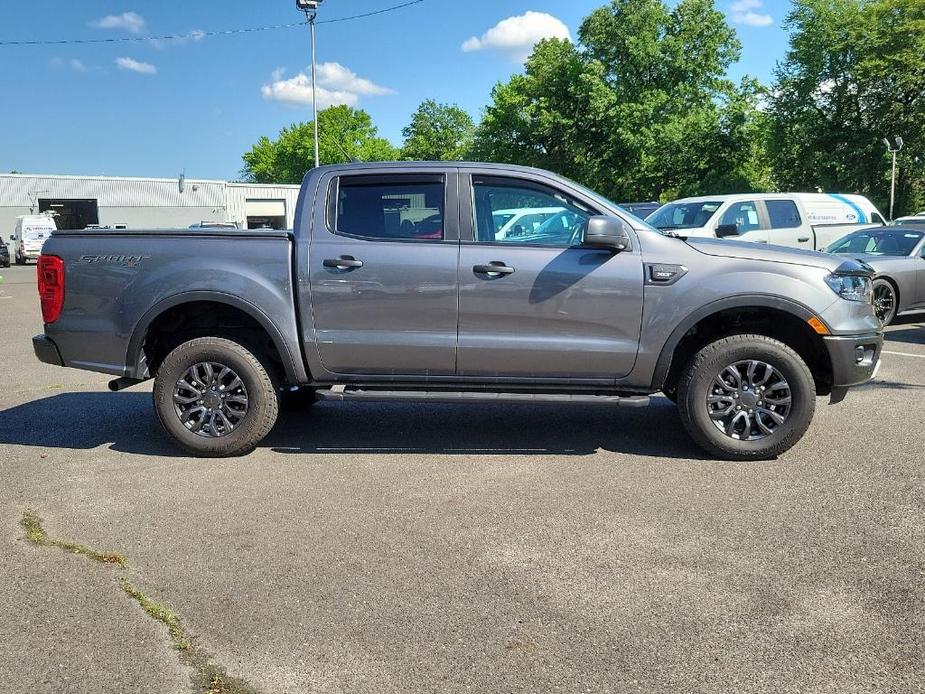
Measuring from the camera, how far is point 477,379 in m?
5.14

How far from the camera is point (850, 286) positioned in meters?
5.07

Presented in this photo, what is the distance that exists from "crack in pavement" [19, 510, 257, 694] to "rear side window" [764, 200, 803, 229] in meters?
12.9

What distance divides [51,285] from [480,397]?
3027 millimetres

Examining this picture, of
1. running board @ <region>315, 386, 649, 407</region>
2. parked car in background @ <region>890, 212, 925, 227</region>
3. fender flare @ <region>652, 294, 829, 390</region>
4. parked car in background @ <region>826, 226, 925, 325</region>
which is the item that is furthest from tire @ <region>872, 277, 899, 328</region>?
running board @ <region>315, 386, 649, 407</region>

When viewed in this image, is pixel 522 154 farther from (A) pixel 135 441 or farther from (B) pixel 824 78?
(A) pixel 135 441

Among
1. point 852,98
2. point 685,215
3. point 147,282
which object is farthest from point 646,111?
point 147,282

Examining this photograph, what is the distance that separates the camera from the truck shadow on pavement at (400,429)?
550 centimetres

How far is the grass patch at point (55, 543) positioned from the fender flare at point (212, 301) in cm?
133

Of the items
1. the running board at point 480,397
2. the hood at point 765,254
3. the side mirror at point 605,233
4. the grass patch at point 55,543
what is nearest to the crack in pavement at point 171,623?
the grass patch at point 55,543

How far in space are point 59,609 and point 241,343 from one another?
2539mm

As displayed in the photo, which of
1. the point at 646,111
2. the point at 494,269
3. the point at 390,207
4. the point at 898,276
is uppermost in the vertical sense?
the point at 646,111

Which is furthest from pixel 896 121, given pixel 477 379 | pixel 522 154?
pixel 477 379

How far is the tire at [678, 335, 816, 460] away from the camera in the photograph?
496cm

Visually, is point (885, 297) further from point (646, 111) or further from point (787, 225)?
point (646, 111)
